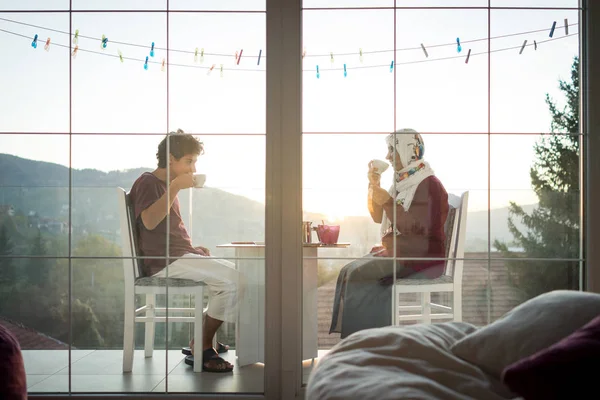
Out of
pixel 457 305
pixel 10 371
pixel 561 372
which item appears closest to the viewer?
pixel 561 372

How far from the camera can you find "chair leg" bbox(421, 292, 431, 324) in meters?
3.50

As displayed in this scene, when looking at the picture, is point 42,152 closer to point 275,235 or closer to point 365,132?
point 275,235

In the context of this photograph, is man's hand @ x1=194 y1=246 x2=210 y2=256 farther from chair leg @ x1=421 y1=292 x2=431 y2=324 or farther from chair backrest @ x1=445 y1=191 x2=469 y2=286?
chair backrest @ x1=445 y1=191 x2=469 y2=286

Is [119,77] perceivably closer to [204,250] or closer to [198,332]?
[204,250]

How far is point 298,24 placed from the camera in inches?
139

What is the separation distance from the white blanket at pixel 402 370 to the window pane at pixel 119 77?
6.01ft

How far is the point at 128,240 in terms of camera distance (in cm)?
354

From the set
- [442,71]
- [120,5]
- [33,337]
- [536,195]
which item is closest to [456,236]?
[536,195]

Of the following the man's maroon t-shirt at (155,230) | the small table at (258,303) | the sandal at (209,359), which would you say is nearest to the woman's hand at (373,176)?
the small table at (258,303)

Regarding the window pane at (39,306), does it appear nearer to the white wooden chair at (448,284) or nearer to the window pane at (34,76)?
the window pane at (34,76)

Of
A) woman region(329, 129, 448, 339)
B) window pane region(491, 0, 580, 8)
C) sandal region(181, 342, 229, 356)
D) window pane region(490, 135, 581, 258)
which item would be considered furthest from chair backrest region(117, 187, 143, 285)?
window pane region(491, 0, 580, 8)

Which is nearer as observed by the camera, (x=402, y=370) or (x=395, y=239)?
(x=402, y=370)

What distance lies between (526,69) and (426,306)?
1354mm

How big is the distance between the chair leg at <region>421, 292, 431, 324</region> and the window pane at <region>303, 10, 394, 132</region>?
2.95 feet
